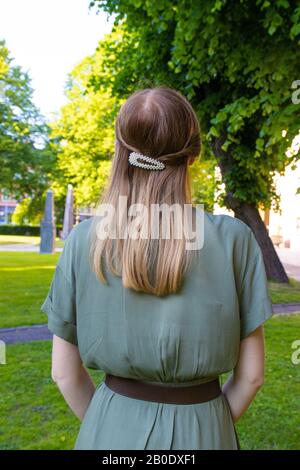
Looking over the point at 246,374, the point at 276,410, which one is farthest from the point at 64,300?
the point at 276,410

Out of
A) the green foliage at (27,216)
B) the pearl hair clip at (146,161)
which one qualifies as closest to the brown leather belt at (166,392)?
the pearl hair clip at (146,161)

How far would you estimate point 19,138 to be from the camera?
1983 cm

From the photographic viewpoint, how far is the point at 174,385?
1521 mm

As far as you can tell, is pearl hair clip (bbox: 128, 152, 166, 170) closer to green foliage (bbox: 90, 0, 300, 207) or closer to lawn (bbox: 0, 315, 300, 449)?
lawn (bbox: 0, 315, 300, 449)

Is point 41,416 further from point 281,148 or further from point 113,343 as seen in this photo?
point 281,148

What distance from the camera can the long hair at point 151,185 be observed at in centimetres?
148

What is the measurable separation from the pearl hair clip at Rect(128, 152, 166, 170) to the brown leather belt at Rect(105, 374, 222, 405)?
0.71 meters

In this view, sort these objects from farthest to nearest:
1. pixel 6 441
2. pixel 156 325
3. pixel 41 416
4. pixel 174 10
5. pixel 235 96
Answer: pixel 235 96 → pixel 174 10 → pixel 41 416 → pixel 6 441 → pixel 156 325

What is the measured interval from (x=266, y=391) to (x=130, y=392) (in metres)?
4.17

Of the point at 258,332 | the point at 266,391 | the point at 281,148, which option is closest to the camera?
the point at 258,332

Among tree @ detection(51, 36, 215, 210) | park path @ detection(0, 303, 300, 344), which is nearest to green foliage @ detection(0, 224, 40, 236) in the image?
tree @ detection(51, 36, 215, 210)

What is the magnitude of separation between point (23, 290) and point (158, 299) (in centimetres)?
1093

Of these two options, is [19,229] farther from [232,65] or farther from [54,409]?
[54,409]
